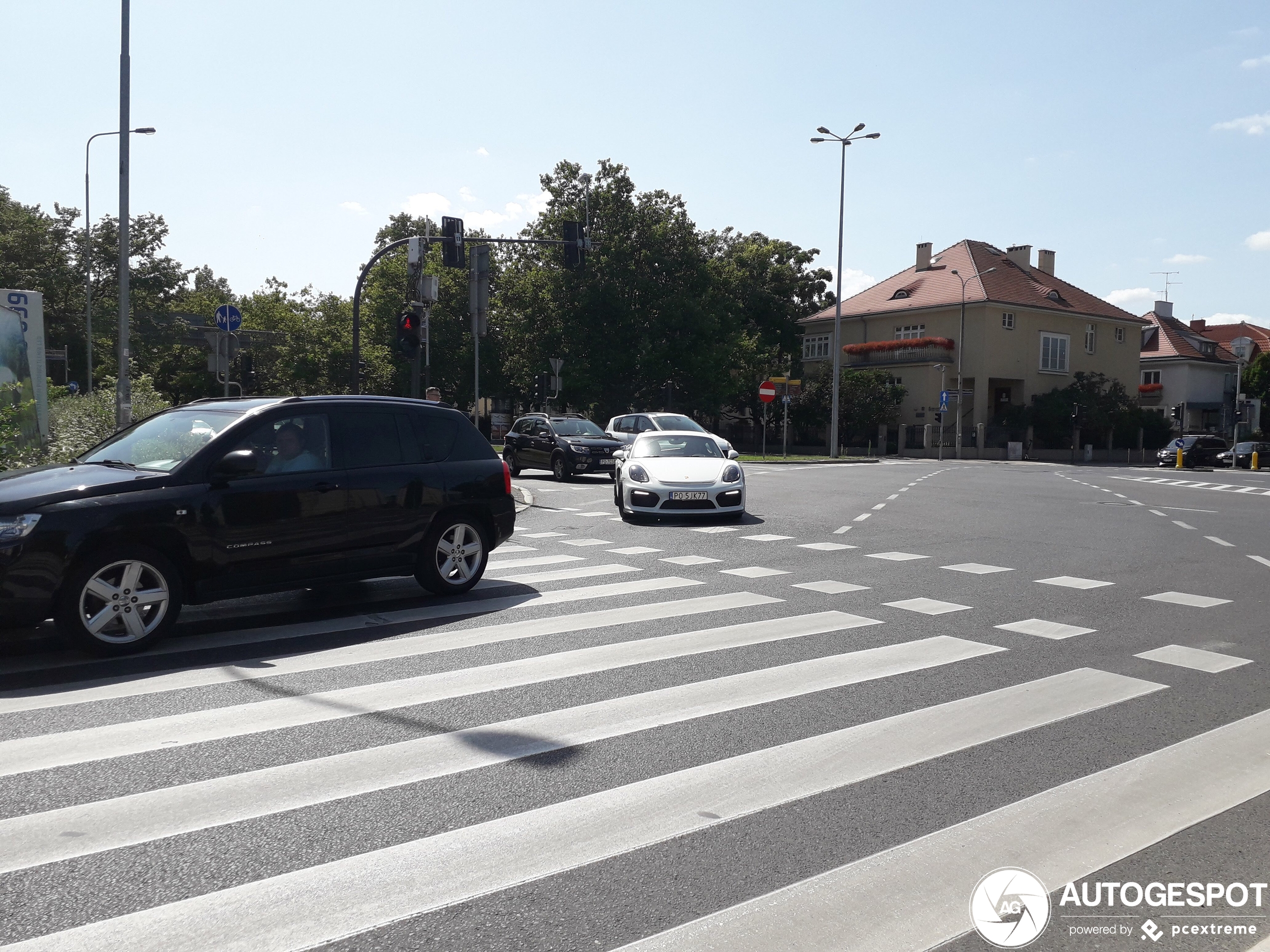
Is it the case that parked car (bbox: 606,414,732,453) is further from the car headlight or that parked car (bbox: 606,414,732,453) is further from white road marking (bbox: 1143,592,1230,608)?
the car headlight

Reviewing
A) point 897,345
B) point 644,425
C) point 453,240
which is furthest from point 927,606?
point 897,345

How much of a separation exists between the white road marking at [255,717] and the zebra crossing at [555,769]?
0.07 ft

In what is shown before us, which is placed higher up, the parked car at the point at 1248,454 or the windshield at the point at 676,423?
the windshield at the point at 676,423

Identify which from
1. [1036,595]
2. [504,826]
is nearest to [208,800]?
[504,826]

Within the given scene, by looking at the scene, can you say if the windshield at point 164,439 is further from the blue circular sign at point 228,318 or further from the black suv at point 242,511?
the blue circular sign at point 228,318

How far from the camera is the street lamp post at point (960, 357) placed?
54.2 meters

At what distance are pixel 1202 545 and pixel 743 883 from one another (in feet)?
39.4

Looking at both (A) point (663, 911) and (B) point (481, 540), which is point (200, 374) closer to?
(B) point (481, 540)

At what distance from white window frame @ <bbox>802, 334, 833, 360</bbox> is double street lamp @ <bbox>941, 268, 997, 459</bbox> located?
9.02 meters

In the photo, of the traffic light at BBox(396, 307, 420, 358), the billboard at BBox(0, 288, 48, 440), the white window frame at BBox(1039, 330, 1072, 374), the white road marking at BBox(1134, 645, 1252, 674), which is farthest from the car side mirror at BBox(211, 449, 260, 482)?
the white window frame at BBox(1039, 330, 1072, 374)

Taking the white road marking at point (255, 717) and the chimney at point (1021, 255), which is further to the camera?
the chimney at point (1021, 255)

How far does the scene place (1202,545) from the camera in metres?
13.1

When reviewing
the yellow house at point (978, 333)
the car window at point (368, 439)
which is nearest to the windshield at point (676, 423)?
the car window at point (368, 439)

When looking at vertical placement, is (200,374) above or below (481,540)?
above
